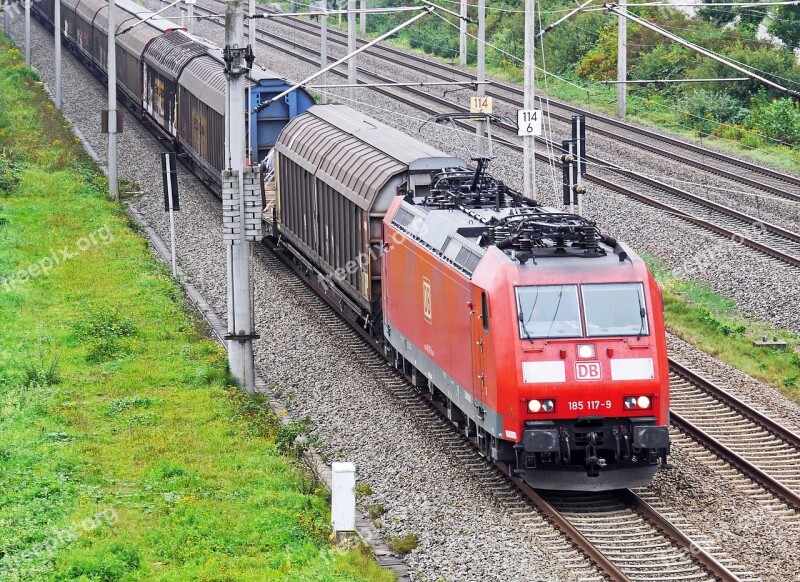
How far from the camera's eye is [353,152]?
22.3 m

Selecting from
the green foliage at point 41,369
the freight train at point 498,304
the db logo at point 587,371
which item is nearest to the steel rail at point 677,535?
the freight train at point 498,304

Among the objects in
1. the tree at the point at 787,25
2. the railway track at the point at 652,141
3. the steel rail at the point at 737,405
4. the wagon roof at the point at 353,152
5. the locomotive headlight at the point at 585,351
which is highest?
the tree at the point at 787,25

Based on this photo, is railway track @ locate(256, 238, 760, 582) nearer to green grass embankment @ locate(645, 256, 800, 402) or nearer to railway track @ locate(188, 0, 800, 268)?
green grass embankment @ locate(645, 256, 800, 402)

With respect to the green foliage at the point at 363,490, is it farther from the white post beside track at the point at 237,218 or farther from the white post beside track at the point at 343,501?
the white post beside track at the point at 237,218

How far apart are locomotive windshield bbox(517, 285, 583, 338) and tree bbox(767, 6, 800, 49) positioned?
1385 inches

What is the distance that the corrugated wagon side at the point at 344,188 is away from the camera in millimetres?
20203

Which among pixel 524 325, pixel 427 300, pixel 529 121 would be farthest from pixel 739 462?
pixel 529 121

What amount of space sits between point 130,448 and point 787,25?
36.8m

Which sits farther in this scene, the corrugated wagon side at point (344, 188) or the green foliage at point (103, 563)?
the corrugated wagon side at point (344, 188)

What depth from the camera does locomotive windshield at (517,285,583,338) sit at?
1412 cm

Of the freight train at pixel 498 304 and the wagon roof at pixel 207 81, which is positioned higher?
the wagon roof at pixel 207 81

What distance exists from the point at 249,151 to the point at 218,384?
11174 millimetres

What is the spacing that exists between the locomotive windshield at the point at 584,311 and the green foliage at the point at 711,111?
27.3m

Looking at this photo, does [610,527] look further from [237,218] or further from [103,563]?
[237,218]
